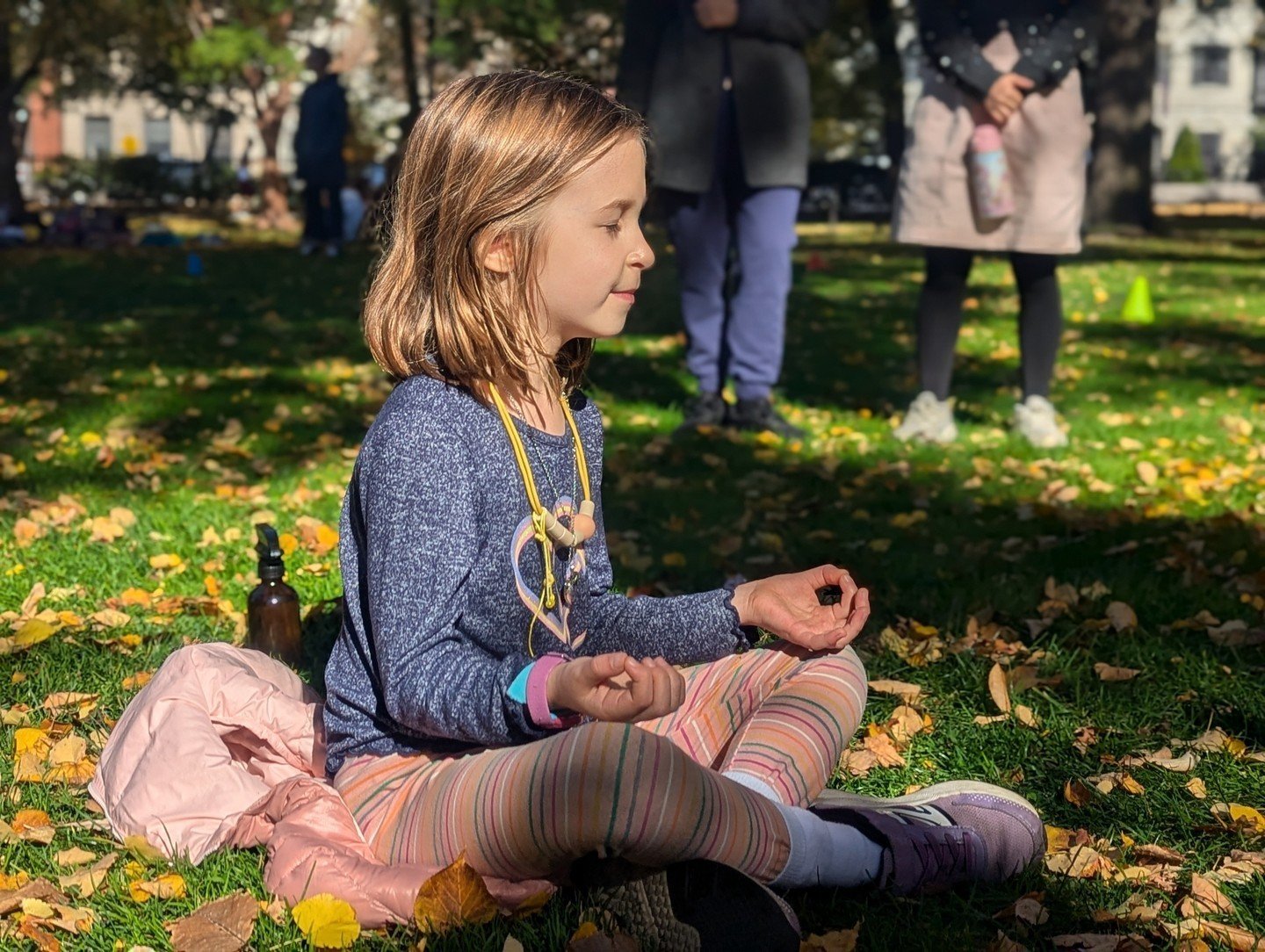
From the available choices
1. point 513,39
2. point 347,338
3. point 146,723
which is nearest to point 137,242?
point 513,39

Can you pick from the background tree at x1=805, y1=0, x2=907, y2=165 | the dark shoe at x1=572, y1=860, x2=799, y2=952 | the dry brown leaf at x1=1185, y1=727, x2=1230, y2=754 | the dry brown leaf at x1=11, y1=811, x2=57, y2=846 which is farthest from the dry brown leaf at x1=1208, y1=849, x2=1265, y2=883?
the background tree at x1=805, y1=0, x2=907, y2=165

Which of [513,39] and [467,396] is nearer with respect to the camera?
[467,396]

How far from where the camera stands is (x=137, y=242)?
18.9 m

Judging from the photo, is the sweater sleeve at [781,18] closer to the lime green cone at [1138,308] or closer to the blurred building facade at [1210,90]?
the lime green cone at [1138,308]

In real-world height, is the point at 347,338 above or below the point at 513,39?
below

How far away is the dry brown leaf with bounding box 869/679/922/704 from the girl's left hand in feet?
2.61

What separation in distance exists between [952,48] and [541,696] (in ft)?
14.6

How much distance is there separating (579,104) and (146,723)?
4.49 feet

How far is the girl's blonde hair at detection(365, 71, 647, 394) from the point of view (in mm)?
2590

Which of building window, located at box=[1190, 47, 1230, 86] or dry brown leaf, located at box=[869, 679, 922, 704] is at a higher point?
building window, located at box=[1190, 47, 1230, 86]

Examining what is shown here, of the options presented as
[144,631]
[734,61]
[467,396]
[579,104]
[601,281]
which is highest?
[734,61]

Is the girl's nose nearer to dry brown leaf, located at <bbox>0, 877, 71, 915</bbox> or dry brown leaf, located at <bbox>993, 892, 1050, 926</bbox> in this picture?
dry brown leaf, located at <bbox>993, 892, 1050, 926</bbox>

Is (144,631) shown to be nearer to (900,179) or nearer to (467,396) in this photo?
(467,396)

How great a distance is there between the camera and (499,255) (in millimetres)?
2660
